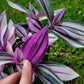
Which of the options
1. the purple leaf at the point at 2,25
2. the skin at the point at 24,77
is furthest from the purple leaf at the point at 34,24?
the skin at the point at 24,77

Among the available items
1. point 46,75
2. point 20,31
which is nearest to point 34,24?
point 20,31

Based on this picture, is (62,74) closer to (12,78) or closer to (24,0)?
(12,78)

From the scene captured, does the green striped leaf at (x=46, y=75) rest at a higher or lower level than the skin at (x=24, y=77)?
lower

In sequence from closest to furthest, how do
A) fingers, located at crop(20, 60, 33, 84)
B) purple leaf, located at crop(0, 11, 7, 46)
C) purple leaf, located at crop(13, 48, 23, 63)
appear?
fingers, located at crop(20, 60, 33, 84) < purple leaf, located at crop(13, 48, 23, 63) < purple leaf, located at crop(0, 11, 7, 46)

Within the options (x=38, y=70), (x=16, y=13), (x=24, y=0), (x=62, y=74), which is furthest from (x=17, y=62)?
(x=24, y=0)

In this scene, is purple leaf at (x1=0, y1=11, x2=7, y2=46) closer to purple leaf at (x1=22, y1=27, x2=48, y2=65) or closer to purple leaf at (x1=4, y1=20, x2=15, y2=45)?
purple leaf at (x1=4, y1=20, x2=15, y2=45)

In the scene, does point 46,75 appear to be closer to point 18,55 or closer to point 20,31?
point 18,55

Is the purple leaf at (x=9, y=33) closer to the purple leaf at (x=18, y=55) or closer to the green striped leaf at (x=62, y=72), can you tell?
the purple leaf at (x=18, y=55)

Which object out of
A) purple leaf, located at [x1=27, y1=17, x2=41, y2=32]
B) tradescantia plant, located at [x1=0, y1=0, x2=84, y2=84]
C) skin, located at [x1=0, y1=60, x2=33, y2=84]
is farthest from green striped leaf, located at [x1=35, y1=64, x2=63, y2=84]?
purple leaf, located at [x1=27, y1=17, x2=41, y2=32]
